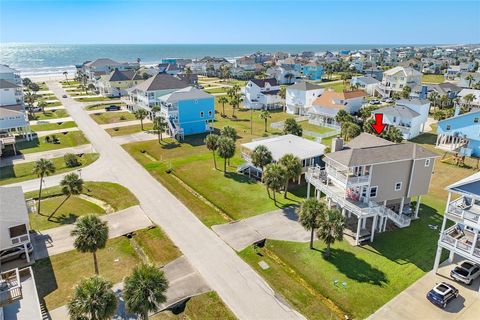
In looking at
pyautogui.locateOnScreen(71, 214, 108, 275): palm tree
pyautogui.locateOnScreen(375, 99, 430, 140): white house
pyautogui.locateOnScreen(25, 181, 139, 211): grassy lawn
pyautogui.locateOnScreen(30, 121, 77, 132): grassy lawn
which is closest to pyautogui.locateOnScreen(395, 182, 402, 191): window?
pyautogui.locateOnScreen(71, 214, 108, 275): palm tree

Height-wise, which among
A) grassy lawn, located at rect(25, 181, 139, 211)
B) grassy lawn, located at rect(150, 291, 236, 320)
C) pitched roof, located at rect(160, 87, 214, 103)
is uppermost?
pitched roof, located at rect(160, 87, 214, 103)

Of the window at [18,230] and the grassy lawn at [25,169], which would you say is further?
the grassy lawn at [25,169]

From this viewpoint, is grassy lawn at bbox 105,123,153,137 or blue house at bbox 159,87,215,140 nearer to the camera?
blue house at bbox 159,87,215,140

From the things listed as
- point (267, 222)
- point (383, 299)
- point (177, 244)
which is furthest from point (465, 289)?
point (177, 244)

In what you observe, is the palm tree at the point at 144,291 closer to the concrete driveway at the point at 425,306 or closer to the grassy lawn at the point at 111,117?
the concrete driveway at the point at 425,306

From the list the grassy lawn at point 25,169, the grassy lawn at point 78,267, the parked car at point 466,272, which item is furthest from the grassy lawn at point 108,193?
the parked car at point 466,272

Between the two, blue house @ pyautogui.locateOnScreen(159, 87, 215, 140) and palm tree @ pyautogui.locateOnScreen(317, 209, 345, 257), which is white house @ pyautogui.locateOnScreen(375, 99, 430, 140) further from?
palm tree @ pyautogui.locateOnScreen(317, 209, 345, 257)

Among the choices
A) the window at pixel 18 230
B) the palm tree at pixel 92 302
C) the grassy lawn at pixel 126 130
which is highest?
the palm tree at pixel 92 302
